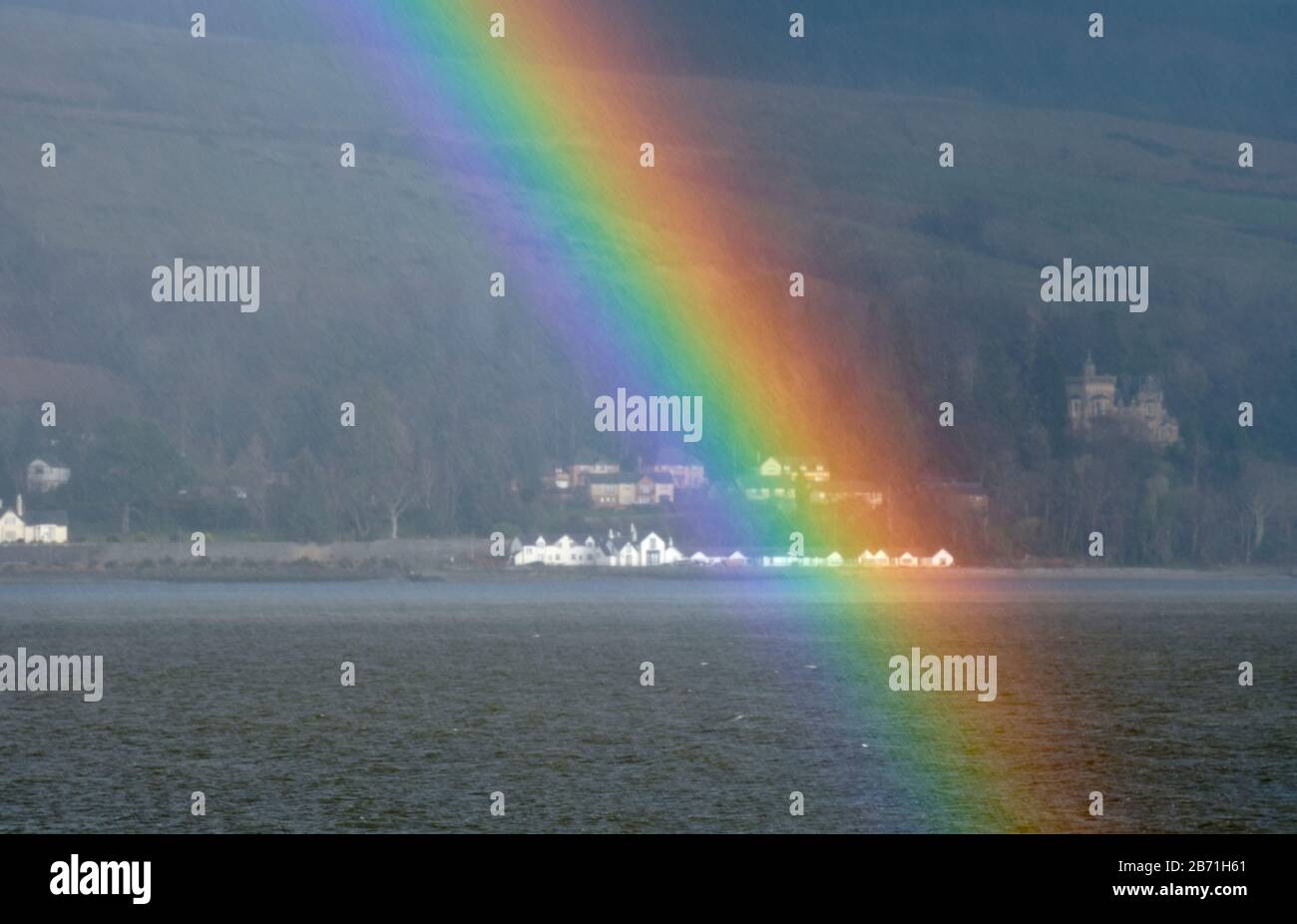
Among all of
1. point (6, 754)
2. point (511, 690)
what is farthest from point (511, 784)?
point (511, 690)

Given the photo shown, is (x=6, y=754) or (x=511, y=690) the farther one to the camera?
(x=511, y=690)

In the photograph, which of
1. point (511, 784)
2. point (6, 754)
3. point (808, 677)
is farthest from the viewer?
point (808, 677)

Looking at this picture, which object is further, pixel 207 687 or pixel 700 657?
pixel 700 657

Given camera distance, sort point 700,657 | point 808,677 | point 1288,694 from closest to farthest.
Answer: point 1288,694 < point 808,677 < point 700,657

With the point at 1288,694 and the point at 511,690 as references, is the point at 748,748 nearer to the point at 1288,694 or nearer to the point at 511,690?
the point at 511,690
